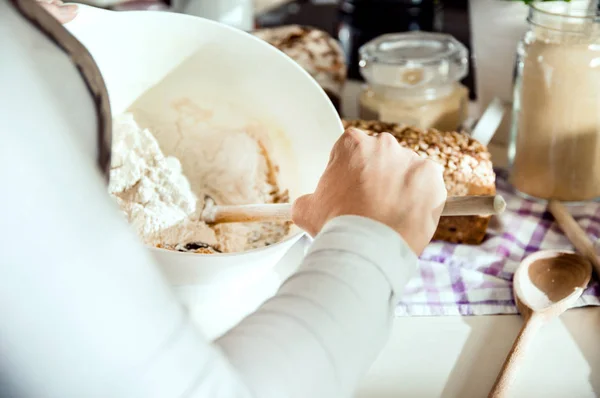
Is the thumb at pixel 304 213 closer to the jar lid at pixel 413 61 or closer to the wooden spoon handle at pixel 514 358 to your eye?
the wooden spoon handle at pixel 514 358

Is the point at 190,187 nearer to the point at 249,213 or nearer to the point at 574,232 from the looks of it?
the point at 249,213

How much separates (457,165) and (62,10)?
36cm

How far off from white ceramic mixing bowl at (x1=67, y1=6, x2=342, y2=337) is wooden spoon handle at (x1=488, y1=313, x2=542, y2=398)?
0.18 metres

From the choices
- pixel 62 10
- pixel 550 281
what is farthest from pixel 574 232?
pixel 62 10

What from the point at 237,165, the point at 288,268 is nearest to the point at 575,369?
the point at 288,268

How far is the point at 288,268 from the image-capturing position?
0.51 meters

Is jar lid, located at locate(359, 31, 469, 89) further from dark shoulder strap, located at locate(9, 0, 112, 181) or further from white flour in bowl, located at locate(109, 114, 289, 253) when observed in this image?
dark shoulder strap, located at locate(9, 0, 112, 181)

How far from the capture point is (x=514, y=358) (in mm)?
498

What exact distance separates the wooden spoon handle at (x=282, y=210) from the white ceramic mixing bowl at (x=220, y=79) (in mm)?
38

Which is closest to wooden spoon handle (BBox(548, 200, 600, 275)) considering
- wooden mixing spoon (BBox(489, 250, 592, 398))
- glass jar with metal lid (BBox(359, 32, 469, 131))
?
wooden mixing spoon (BBox(489, 250, 592, 398))

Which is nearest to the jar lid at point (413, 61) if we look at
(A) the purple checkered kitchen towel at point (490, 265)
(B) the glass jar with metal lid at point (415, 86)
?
(B) the glass jar with metal lid at point (415, 86)

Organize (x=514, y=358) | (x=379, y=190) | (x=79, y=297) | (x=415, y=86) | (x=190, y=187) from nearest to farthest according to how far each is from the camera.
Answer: (x=79, y=297) → (x=379, y=190) → (x=514, y=358) → (x=190, y=187) → (x=415, y=86)

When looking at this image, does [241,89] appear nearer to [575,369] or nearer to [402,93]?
[402,93]

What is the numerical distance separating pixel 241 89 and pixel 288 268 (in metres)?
0.19
